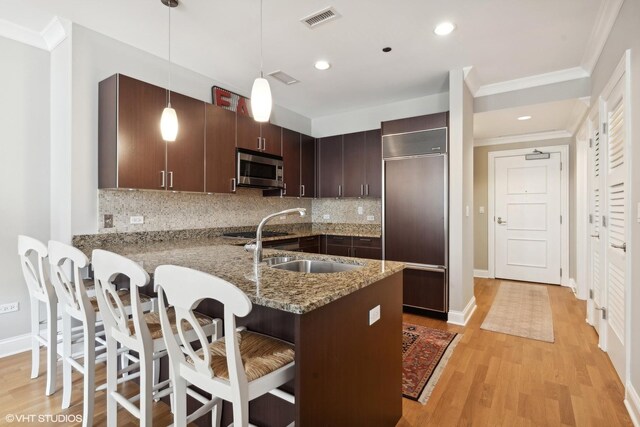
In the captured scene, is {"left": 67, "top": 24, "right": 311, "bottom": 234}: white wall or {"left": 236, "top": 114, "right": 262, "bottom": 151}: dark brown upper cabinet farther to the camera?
{"left": 236, "top": 114, "right": 262, "bottom": 151}: dark brown upper cabinet

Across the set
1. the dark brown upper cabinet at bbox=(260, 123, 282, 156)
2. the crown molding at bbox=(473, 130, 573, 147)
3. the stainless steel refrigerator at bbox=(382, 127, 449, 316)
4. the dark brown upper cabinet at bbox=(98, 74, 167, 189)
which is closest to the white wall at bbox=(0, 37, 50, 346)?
the dark brown upper cabinet at bbox=(98, 74, 167, 189)

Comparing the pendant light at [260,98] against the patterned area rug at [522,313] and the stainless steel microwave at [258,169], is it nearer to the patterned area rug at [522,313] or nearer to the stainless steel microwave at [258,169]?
the stainless steel microwave at [258,169]

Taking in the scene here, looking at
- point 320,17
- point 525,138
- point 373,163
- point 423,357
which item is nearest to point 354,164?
point 373,163

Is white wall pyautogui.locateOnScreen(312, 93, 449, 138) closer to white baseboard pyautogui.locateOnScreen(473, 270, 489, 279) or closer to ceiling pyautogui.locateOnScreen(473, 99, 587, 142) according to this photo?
ceiling pyautogui.locateOnScreen(473, 99, 587, 142)

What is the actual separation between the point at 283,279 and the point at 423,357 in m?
1.81

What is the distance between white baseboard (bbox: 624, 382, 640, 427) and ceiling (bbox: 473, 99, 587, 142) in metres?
2.82

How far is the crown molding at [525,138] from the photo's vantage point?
4961 millimetres

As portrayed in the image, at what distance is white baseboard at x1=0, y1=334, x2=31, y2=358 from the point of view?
2564 mm

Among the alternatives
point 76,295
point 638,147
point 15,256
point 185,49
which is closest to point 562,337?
point 638,147

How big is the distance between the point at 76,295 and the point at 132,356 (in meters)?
0.70

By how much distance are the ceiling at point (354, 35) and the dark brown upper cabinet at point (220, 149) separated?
20.9 inches

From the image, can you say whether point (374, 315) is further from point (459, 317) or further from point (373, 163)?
point (373, 163)

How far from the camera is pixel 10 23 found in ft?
8.33

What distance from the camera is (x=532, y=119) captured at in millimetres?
4207
